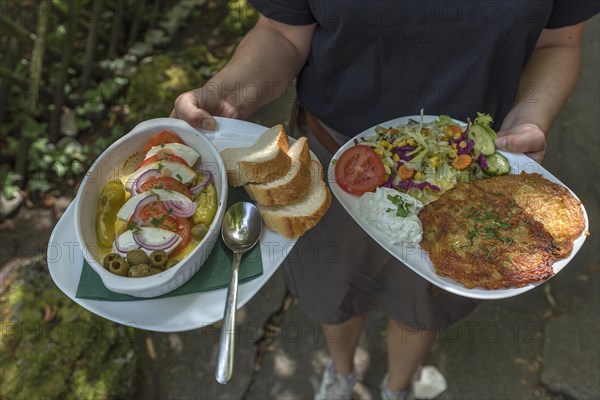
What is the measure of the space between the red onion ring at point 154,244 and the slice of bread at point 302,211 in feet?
1.18

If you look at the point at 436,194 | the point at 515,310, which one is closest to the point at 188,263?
A: the point at 436,194

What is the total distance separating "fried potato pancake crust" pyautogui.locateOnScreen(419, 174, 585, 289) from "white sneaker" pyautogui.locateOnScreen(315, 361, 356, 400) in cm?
166

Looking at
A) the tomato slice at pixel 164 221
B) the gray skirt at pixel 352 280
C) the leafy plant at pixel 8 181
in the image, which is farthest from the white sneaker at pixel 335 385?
the leafy plant at pixel 8 181

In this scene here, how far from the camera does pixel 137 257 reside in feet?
5.44

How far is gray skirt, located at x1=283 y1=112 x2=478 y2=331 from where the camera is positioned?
2332mm

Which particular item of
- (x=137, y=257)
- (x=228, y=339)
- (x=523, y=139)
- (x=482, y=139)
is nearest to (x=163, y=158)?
(x=137, y=257)

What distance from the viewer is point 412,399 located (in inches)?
129

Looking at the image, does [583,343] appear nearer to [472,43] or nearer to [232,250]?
[472,43]

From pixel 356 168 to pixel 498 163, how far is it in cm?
65

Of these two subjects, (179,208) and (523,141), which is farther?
(523,141)

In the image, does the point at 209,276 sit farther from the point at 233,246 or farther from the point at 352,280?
the point at 352,280

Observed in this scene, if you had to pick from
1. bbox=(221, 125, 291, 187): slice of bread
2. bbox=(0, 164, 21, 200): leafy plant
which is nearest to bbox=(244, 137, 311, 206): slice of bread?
bbox=(221, 125, 291, 187): slice of bread

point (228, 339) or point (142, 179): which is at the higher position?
point (142, 179)

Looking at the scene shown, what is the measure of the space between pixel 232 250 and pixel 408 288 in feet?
3.45
